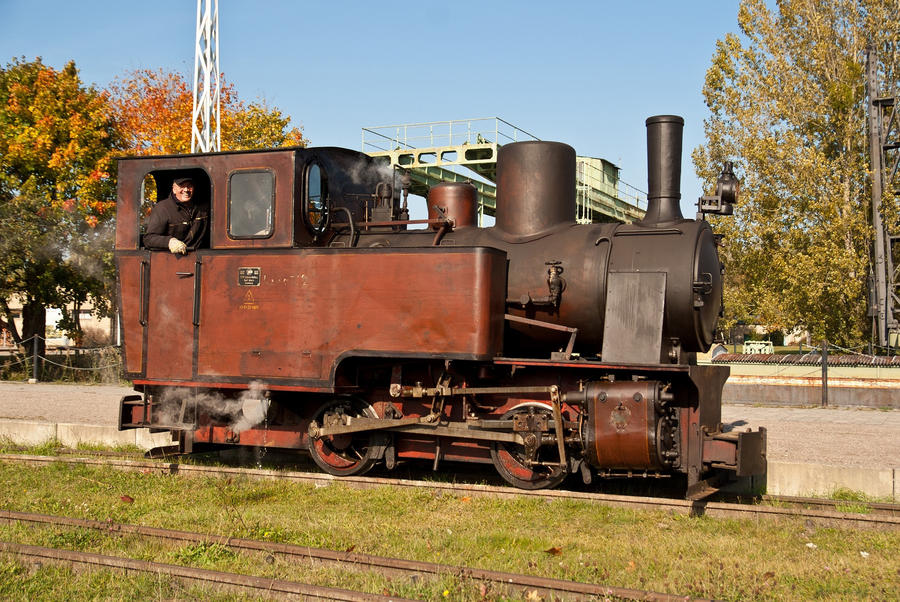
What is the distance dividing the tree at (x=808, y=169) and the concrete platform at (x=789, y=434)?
6.81 m

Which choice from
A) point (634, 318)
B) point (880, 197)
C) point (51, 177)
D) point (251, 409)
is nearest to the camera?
point (634, 318)

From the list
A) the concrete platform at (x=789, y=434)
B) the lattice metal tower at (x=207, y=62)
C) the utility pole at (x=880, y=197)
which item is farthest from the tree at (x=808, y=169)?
the lattice metal tower at (x=207, y=62)

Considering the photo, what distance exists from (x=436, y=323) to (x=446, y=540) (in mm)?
2136

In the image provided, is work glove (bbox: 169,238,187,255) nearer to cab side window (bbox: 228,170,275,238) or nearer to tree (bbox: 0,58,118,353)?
cab side window (bbox: 228,170,275,238)

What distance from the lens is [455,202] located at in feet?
27.2

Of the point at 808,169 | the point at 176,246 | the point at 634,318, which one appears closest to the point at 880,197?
the point at 808,169

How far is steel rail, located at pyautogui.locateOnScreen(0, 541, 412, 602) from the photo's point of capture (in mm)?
4214

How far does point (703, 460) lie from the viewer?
22.0 ft

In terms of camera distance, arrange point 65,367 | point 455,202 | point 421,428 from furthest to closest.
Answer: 1. point 65,367
2. point 455,202
3. point 421,428

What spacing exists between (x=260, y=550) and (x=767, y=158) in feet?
64.1

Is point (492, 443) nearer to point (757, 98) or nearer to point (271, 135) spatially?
point (757, 98)

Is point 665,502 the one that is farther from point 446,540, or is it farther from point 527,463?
point 446,540

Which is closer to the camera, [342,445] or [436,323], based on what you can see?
[436,323]

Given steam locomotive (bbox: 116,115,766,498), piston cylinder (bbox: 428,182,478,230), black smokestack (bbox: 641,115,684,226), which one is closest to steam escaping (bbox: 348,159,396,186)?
steam locomotive (bbox: 116,115,766,498)
